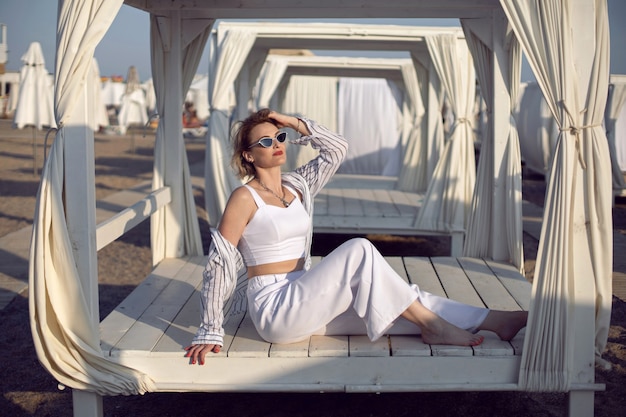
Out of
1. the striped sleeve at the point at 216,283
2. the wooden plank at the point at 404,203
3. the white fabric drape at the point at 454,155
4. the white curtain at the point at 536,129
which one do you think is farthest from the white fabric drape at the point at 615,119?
the striped sleeve at the point at 216,283

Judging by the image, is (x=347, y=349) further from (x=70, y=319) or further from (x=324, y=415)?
(x=70, y=319)

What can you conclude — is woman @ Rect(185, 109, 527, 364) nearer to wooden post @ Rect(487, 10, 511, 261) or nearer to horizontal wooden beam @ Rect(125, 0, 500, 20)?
horizontal wooden beam @ Rect(125, 0, 500, 20)

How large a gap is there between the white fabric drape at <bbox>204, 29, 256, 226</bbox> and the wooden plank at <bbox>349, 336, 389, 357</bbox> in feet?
18.2

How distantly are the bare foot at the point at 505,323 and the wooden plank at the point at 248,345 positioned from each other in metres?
1.10

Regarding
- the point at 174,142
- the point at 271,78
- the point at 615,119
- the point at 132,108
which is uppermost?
the point at 271,78

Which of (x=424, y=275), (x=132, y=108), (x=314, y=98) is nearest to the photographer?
(x=424, y=275)

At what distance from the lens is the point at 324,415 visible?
4547 millimetres

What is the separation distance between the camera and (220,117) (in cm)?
960

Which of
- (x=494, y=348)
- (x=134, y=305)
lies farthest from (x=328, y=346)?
(x=134, y=305)

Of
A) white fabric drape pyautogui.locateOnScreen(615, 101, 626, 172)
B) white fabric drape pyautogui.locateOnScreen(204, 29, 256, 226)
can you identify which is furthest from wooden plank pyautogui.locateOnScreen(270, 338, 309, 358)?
white fabric drape pyautogui.locateOnScreen(615, 101, 626, 172)

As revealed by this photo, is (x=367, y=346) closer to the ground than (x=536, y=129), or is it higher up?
closer to the ground

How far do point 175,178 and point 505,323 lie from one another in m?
3.00

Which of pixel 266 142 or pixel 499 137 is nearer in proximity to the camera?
pixel 266 142

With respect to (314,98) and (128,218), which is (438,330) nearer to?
(128,218)
